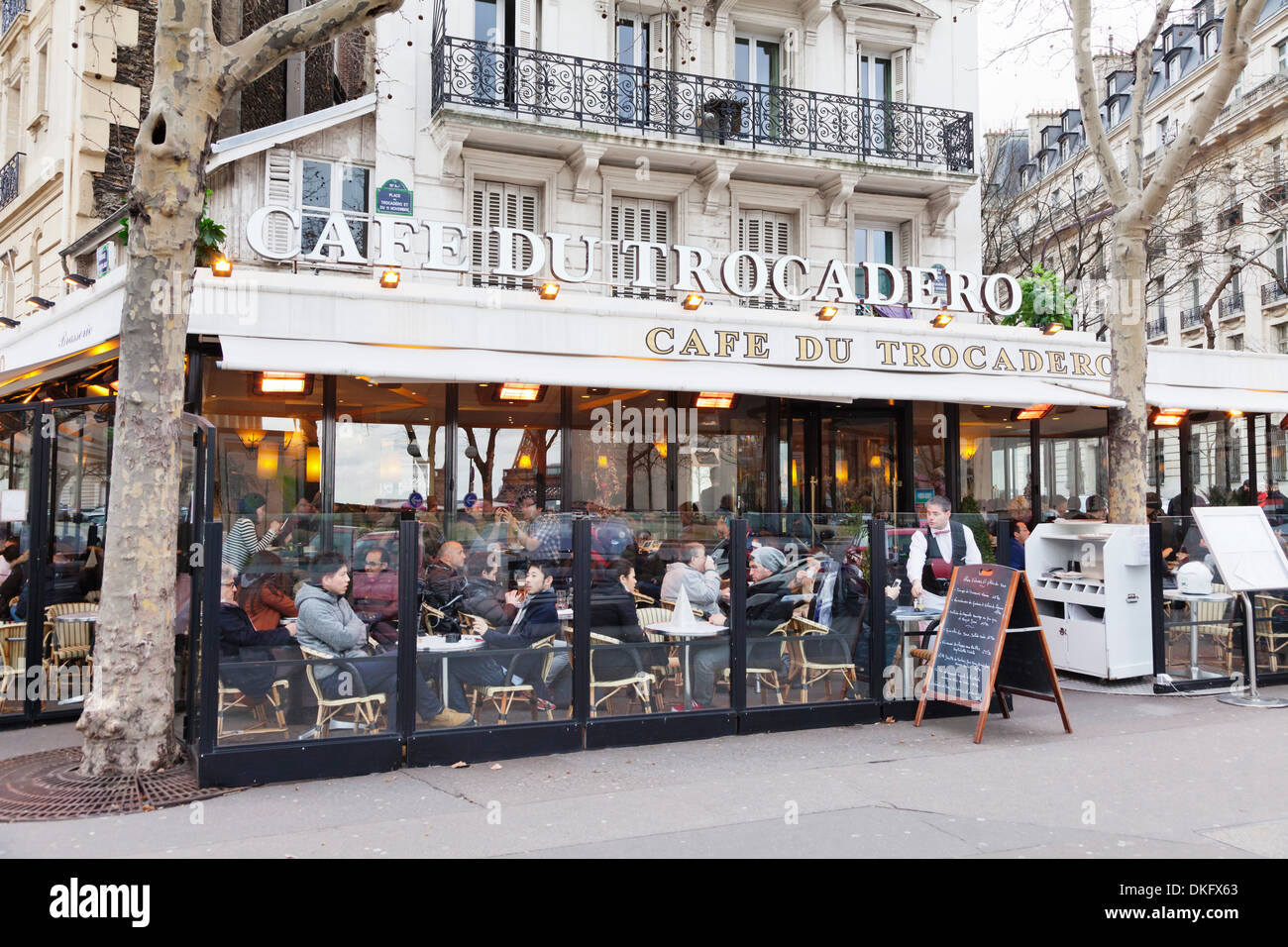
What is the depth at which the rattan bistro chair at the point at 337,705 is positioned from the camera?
5.90 meters

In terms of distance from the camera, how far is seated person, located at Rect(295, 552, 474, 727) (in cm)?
591

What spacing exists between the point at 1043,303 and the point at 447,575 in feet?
35.1

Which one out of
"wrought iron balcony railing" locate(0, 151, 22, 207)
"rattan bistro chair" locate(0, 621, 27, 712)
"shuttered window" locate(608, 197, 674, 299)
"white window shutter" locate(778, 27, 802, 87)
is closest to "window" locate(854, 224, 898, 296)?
"white window shutter" locate(778, 27, 802, 87)

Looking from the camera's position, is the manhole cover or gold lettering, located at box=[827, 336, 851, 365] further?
gold lettering, located at box=[827, 336, 851, 365]

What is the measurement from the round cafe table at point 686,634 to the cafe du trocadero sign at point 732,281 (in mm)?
5153

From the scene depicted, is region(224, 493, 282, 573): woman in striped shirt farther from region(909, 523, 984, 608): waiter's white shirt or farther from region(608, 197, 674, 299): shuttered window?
region(608, 197, 674, 299): shuttered window

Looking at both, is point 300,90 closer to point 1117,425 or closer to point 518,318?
point 518,318

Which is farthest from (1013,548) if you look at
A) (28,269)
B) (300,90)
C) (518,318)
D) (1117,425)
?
(28,269)

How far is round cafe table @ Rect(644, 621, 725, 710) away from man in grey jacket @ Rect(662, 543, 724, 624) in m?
0.13

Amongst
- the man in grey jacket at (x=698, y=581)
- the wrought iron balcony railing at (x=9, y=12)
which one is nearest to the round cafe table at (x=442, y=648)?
the man in grey jacket at (x=698, y=581)

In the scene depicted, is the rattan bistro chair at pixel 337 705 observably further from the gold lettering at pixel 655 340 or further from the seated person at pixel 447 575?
the gold lettering at pixel 655 340

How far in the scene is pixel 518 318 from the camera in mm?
11000

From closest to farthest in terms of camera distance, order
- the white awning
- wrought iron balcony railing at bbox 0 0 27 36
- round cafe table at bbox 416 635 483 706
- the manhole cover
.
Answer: the manhole cover → round cafe table at bbox 416 635 483 706 → the white awning → wrought iron balcony railing at bbox 0 0 27 36

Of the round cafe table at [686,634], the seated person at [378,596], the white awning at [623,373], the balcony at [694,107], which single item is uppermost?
the balcony at [694,107]
